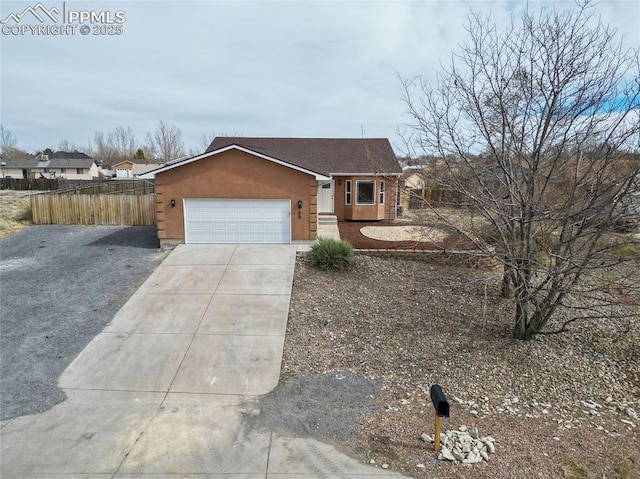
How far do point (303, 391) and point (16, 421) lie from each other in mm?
3875

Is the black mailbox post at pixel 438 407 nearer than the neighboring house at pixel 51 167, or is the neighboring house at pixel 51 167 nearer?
the black mailbox post at pixel 438 407

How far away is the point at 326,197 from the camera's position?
18.7 meters

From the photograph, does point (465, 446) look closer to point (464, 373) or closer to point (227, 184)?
point (464, 373)

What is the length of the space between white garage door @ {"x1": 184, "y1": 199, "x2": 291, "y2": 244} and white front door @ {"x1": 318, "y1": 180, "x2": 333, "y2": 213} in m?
5.87

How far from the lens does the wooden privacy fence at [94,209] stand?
685 inches

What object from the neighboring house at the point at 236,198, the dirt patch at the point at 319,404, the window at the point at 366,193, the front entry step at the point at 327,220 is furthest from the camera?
the window at the point at 366,193

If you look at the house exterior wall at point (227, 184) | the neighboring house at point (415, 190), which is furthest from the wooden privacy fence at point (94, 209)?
the neighboring house at point (415, 190)

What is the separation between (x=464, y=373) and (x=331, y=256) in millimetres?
5234

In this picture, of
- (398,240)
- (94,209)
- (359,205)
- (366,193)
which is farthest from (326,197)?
(94,209)

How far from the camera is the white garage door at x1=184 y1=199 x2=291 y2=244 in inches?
512

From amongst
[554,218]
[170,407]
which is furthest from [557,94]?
[170,407]

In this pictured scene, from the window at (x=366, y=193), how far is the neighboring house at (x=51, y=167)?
55.9m

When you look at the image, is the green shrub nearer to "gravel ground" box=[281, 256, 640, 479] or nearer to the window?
"gravel ground" box=[281, 256, 640, 479]

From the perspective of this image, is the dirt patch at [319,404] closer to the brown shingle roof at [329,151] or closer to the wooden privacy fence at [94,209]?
the brown shingle roof at [329,151]
